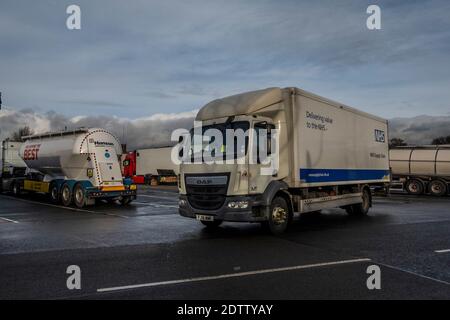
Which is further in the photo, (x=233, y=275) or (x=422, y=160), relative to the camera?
(x=422, y=160)

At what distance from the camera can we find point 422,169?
2961cm

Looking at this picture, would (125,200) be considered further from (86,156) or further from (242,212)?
(242,212)

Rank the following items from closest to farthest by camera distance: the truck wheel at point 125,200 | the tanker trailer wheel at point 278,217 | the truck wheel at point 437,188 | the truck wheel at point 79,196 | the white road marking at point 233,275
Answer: the white road marking at point 233,275 → the tanker trailer wheel at point 278,217 → the truck wheel at point 79,196 → the truck wheel at point 125,200 → the truck wheel at point 437,188

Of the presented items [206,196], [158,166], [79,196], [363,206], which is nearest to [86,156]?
[79,196]

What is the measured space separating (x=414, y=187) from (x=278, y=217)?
22585 mm

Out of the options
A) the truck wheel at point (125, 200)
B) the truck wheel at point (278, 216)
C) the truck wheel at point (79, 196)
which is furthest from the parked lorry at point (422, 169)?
the truck wheel at point (79, 196)

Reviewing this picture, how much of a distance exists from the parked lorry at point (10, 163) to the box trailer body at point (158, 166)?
1804 cm

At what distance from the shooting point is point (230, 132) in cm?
1065

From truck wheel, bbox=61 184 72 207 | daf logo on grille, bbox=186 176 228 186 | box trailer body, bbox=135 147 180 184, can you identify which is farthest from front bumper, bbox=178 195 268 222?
box trailer body, bbox=135 147 180 184

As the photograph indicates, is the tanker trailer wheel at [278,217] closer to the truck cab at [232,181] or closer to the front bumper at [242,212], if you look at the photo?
the front bumper at [242,212]

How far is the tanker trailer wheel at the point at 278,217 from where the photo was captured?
10.7 meters
